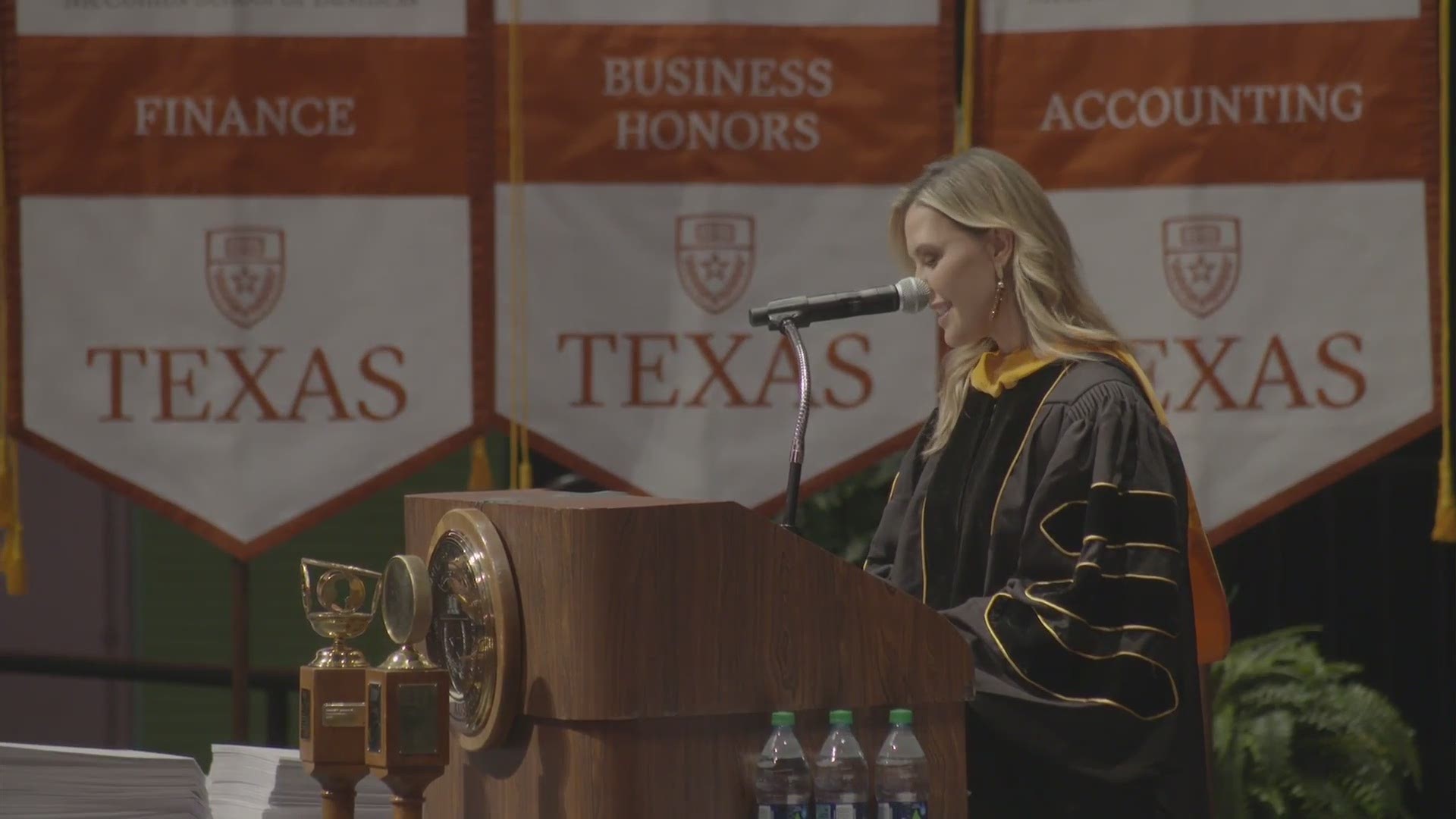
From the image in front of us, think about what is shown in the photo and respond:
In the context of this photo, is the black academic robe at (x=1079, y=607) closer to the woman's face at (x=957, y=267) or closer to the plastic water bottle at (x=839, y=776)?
the woman's face at (x=957, y=267)

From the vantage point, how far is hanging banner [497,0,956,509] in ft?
14.6

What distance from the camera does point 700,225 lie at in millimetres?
4488

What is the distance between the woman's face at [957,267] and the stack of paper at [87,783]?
1223 millimetres

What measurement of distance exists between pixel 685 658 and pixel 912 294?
0.78 meters

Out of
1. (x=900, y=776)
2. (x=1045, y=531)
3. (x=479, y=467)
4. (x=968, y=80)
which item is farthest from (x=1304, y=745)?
(x=900, y=776)

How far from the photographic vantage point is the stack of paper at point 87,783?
8.57 feet

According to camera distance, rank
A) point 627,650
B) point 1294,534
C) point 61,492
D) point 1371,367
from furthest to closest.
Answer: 1. point 61,492
2. point 1294,534
3. point 1371,367
4. point 627,650

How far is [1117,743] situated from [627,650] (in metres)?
0.74

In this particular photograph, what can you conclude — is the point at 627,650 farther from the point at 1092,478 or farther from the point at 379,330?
the point at 379,330

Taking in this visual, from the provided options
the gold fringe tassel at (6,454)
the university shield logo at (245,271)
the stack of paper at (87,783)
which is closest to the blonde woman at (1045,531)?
the stack of paper at (87,783)

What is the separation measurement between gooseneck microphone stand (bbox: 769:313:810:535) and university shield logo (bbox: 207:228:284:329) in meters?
2.17

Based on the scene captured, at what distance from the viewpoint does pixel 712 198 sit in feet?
14.7

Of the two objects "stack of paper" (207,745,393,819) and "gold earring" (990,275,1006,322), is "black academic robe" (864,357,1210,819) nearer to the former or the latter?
"gold earring" (990,275,1006,322)

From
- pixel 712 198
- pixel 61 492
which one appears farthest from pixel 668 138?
pixel 61 492
